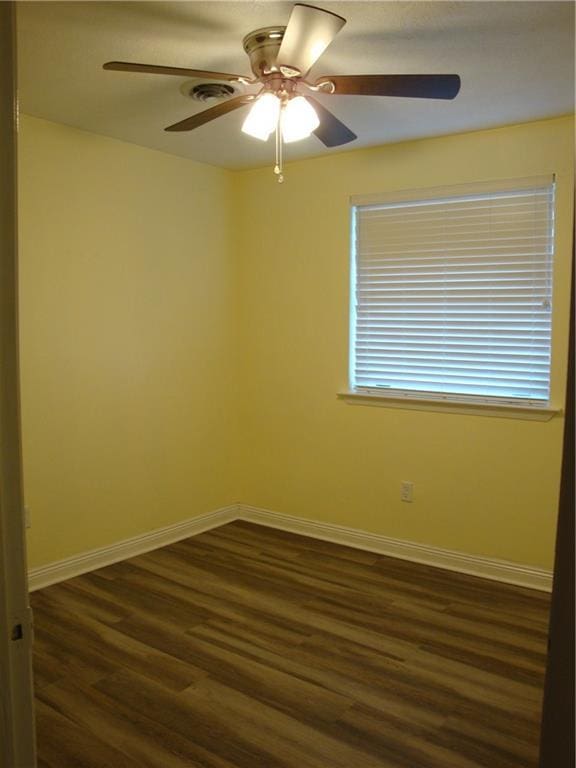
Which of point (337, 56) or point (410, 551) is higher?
point (337, 56)

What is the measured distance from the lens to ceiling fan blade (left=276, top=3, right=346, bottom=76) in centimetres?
185

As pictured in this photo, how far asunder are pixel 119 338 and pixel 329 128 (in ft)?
6.24

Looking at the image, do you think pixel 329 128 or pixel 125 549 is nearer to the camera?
pixel 329 128

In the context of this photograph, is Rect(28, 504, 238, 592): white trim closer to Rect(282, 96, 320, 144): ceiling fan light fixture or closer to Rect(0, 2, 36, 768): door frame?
Rect(282, 96, 320, 144): ceiling fan light fixture

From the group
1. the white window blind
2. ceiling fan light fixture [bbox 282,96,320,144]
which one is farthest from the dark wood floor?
ceiling fan light fixture [bbox 282,96,320,144]

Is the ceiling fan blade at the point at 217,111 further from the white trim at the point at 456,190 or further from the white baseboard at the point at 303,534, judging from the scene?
the white baseboard at the point at 303,534

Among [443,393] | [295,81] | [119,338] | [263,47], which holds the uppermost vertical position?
[263,47]

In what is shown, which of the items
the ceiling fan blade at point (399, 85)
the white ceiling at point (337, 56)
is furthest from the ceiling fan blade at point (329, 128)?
the white ceiling at point (337, 56)

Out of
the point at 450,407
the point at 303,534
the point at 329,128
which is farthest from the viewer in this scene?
the point at 303,534

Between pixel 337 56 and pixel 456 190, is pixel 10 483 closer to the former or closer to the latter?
pixel 337 56

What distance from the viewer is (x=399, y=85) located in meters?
2.19

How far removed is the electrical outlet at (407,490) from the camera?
156 inches

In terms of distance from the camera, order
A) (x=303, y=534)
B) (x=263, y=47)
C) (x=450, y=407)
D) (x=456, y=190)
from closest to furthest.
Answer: (x=263, y=47)
(x=456, y=190)
(x=450, y=407)
(x=303, y=534)

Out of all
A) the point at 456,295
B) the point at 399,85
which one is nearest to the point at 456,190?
the point at 456,295
